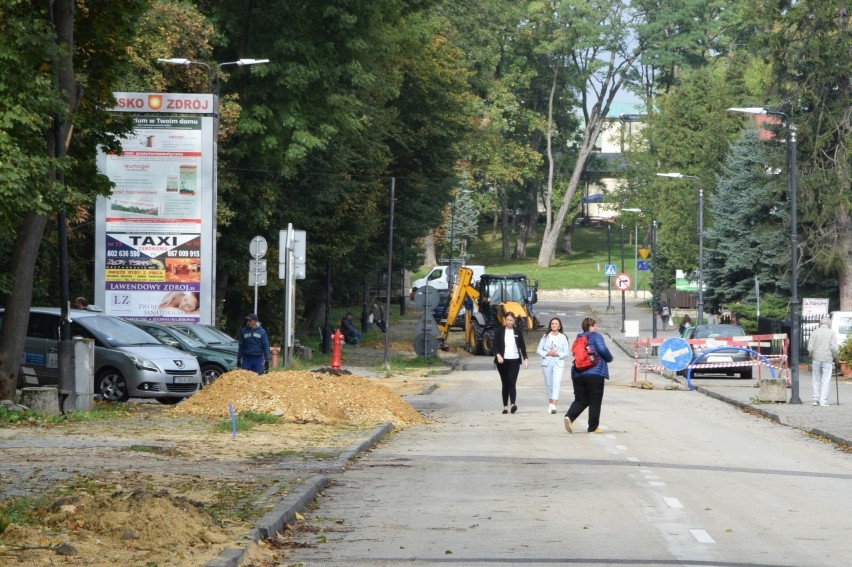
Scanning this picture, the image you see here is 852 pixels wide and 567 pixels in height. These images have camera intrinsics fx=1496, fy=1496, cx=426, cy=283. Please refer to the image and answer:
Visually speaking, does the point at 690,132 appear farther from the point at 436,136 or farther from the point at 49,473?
the point at 49,473

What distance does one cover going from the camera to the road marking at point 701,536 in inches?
426

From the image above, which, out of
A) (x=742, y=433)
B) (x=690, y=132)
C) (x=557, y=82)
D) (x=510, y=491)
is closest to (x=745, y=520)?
(x=510, y=491)

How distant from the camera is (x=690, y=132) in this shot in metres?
90.2

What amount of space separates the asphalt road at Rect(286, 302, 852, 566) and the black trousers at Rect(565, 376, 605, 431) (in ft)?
1.01

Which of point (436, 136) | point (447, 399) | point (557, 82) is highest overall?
point (557, 82)

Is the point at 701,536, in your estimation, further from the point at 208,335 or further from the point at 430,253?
the point at 430,253

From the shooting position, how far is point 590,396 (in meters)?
22.2

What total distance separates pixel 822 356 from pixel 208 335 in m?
13.1

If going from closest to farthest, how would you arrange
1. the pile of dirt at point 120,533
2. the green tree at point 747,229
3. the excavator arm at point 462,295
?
the pile of dirt at point 120,533, the green tree at point 747,229, the excavator arm at point 462,295

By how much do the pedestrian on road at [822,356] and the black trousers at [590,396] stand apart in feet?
27.9

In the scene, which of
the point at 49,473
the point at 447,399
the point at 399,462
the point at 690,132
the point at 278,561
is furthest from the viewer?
the point at 690,132

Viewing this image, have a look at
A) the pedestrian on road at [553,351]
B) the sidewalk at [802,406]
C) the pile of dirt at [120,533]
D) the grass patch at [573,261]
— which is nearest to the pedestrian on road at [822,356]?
the sidewalk at [802,406]

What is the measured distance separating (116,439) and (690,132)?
75.0 meters

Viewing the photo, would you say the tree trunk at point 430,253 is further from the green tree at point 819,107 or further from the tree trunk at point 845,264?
the tree trunk at point 845,264
